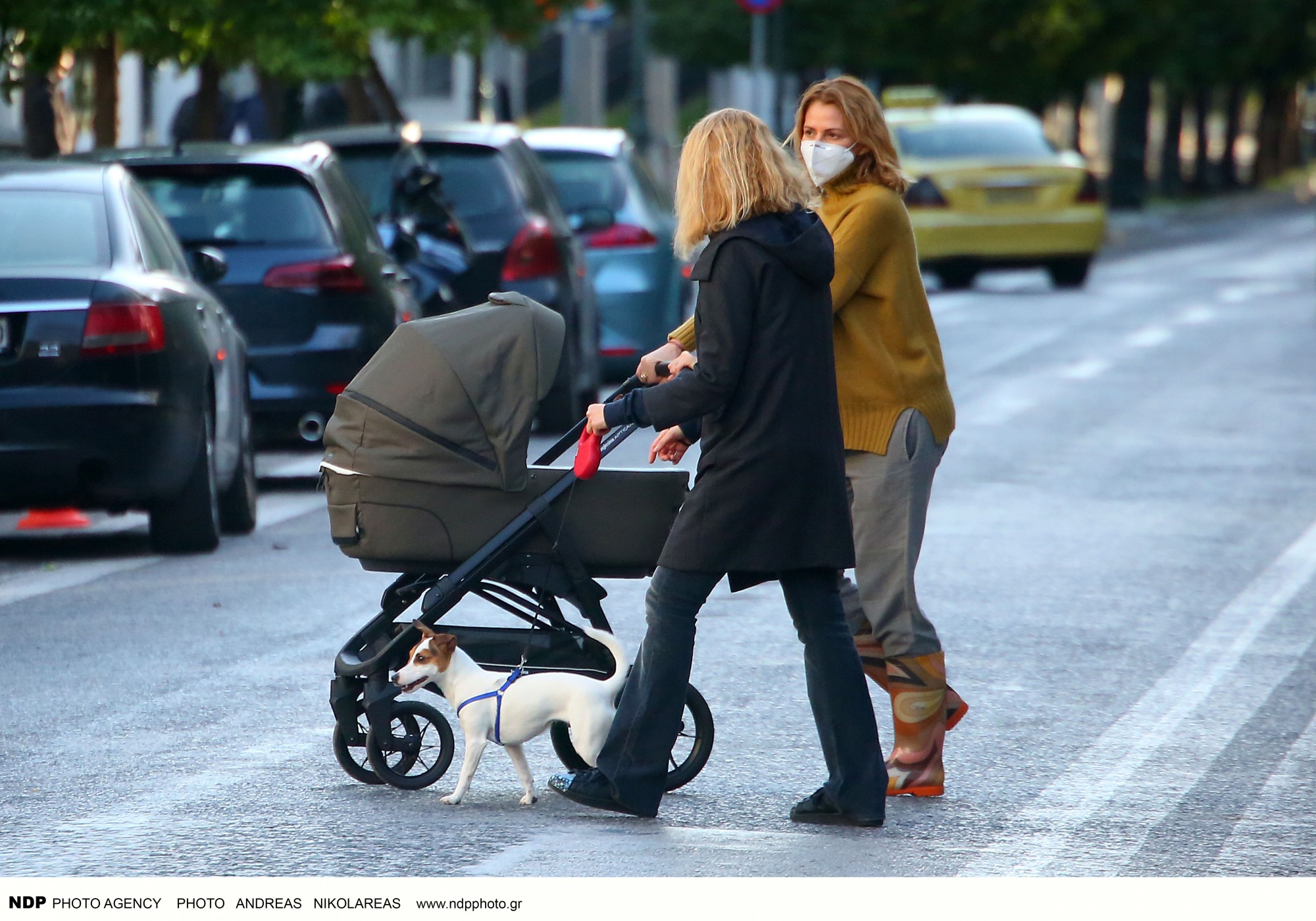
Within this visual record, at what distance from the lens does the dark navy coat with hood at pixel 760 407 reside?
5.33m

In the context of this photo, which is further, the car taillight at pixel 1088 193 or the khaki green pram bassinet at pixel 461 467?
the car taillight at pixel 1088 193

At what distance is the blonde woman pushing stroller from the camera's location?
210 inches

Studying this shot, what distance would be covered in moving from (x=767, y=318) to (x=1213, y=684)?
263cm

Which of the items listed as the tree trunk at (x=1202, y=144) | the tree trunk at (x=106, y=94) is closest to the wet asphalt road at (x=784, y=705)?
the tree trunk at (x=106, y=94)

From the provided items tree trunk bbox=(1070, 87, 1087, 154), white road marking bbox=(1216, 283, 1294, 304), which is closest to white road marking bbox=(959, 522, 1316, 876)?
white road marking bbox=(1216, 283, 1294, 304)

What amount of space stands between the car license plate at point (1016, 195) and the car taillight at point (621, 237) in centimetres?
1009

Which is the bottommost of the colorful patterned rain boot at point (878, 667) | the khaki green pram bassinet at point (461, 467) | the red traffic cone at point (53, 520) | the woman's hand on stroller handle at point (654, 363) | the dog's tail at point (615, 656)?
the red traffic cone at point (53, 520)

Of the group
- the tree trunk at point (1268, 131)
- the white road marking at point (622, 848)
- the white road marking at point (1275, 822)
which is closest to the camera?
the white road marking at point (622, 848)

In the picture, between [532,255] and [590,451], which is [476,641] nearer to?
[590,451]

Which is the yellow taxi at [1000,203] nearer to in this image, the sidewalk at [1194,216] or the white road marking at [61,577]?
the sidewalk at [1194,216]

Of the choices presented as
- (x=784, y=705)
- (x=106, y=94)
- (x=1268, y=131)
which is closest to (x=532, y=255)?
(x=106, y=94)

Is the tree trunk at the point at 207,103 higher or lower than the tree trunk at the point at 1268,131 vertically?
higher

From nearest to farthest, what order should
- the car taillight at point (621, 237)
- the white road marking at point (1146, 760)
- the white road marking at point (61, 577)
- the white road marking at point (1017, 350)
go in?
the white road marking at point (1146, 760), the white road marking at point (61, 577), the car taillight at point (621, 237), the white road marking at point (1017, 350)

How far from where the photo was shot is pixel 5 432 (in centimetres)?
898
